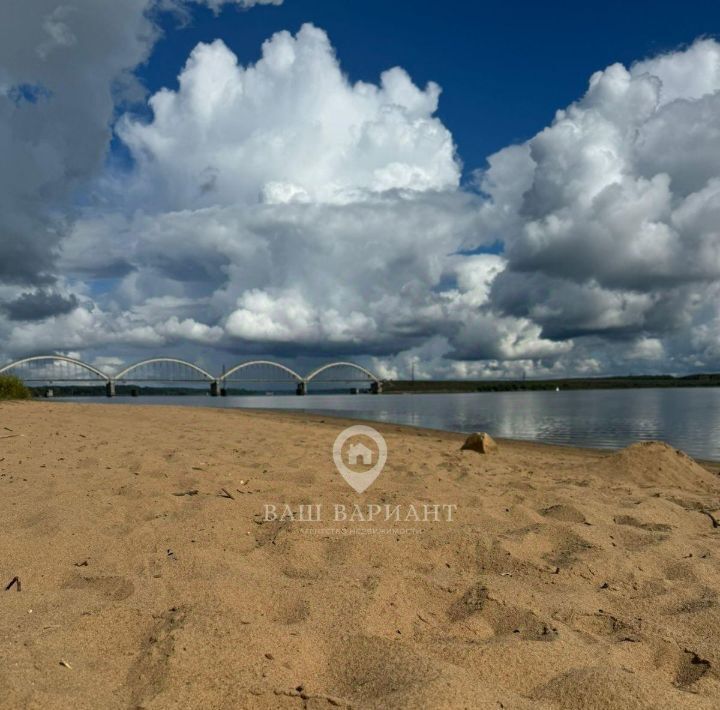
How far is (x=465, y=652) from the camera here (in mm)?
2789

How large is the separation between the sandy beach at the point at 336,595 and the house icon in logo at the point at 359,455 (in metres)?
1.71

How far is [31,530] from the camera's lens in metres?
4.16

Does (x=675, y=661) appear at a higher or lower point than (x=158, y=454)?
lower

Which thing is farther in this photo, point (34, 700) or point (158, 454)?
point (158, 454)

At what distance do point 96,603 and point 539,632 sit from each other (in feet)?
8.10

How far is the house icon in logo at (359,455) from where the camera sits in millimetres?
8391

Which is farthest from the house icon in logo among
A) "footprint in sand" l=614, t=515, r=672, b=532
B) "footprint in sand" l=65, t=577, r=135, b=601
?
"footprint in sand" l=65, t=577, r=135, b=601

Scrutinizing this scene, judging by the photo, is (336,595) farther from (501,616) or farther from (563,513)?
(563,513)

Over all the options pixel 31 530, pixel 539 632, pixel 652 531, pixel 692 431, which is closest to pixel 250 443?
pixel 31 530

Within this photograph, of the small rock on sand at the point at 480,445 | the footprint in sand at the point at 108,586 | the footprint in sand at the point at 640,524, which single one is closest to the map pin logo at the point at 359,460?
the small rock on sand at the point at 480,445

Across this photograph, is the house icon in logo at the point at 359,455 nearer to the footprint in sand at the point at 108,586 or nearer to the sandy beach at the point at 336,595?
the sandy beach at the point at 336,595

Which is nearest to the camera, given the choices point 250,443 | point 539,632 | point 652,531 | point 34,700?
point 34,700

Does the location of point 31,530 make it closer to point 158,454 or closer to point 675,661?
point 158,454

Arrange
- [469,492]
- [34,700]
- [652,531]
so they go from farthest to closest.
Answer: [469,492] → [652,531] → [34,700]
